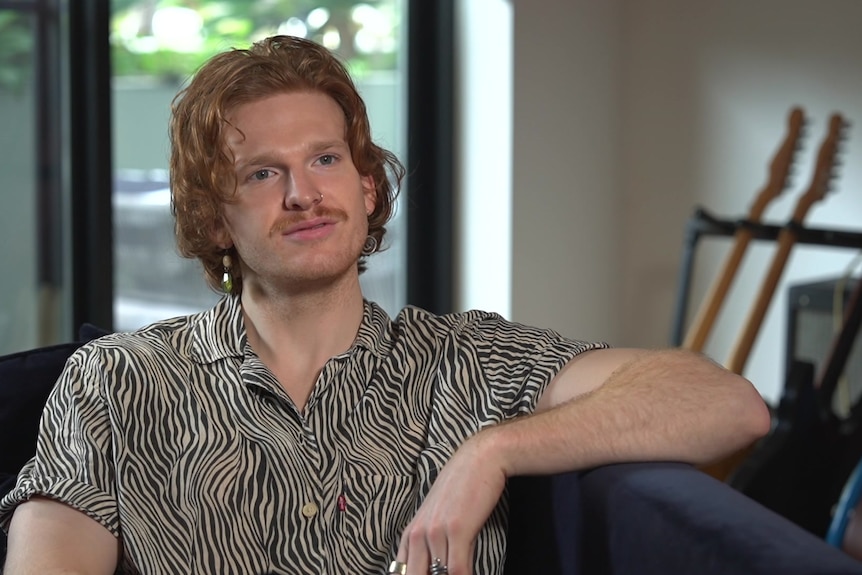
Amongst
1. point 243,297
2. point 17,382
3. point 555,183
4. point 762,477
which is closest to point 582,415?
point 243,297

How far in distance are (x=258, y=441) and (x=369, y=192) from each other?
0.43 metres

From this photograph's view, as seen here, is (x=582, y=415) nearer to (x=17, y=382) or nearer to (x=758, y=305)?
(x=17, y=382)

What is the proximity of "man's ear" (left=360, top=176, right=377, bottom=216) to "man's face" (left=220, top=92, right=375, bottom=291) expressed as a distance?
0.13 meters

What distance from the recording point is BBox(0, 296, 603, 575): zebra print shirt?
148cm

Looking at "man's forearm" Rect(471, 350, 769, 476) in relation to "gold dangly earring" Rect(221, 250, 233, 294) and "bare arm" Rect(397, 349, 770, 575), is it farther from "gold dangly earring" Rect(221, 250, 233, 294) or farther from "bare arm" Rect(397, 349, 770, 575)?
"gold dangly earring" Rect(221, 250, 233, 294)

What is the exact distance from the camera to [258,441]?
153 cm

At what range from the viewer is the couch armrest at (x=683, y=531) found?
1111 millimetres

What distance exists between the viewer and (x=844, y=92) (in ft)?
11.5

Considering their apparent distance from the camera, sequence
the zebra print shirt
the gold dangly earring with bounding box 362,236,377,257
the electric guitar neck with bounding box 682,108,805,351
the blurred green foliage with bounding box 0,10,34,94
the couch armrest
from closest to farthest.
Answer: the couch armrest → the zebra print shirt → the gold dangly earring with bounding box 362,236,377,257 → the blurred green foliage with bounding box 0,10,34,94 → the electric guitar neck with bounding box 682,108,805,351

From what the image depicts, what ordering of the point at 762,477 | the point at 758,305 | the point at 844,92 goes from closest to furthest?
the point at 762,477
the point at 758,305
the point at 844,92

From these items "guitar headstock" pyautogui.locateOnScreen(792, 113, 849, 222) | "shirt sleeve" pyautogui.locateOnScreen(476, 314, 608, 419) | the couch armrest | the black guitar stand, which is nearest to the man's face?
"shirt sleeve" pyautogui.locateOnScreen(476, 314, 608, 419)

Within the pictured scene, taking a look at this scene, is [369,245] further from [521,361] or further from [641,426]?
[641,426]

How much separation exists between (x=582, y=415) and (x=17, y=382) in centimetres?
77

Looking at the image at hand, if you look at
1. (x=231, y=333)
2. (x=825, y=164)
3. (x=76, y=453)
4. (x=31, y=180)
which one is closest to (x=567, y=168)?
(x=825, y=164)
